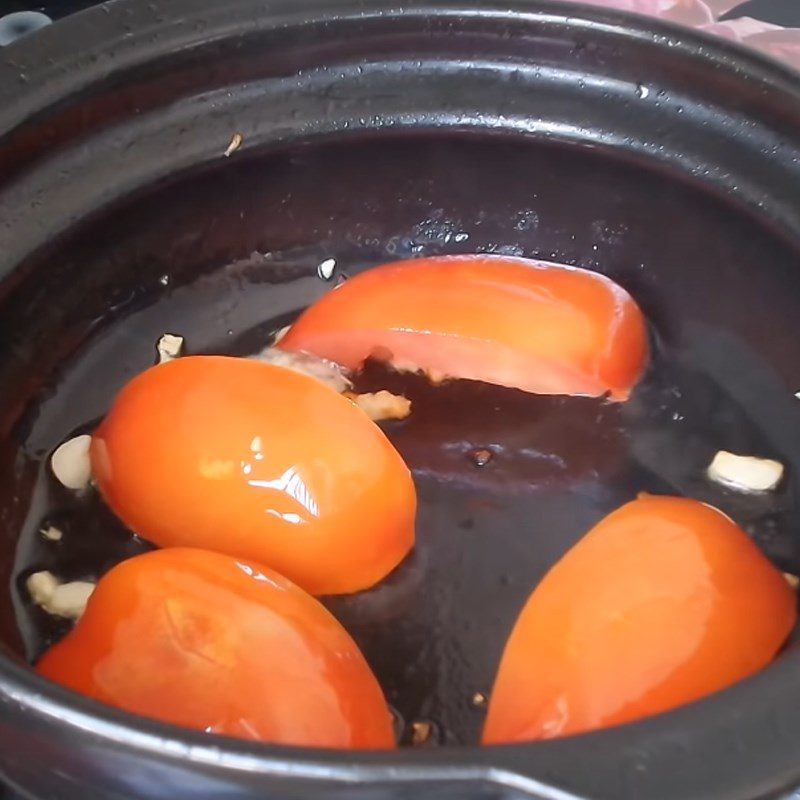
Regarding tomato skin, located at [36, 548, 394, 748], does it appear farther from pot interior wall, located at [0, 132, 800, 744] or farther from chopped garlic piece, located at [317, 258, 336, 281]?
chopped garlic piece, located at [317, 258, 336, 281]

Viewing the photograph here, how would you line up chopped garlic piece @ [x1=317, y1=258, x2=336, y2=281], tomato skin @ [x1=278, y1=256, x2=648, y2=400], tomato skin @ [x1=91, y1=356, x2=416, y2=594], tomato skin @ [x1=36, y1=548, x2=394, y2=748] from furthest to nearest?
chopped garlic piece @ [x1=317, y1=258, x2=336, y2=281] → tomato skin @ [x1=278, y1=256, x2=648, y2=400] → tomato skin @ [x1=91, y1=356, x2=416, y2=594] → tomato skin @ [x1=36, y1=548, x2=394, y2=748]

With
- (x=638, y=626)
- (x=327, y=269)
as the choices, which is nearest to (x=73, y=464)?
(x=327, y=269)

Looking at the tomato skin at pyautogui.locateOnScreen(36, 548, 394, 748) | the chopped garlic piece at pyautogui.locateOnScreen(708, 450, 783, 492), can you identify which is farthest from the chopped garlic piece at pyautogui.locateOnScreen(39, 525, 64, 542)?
the chopped garlic piece at pyautogui.locateOnScreen(708, 450, 783, 492)

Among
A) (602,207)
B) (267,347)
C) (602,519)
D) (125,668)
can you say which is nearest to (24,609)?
(125,668)

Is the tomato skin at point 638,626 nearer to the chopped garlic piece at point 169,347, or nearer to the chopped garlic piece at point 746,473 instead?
the chopped garlic piece at point 746,473

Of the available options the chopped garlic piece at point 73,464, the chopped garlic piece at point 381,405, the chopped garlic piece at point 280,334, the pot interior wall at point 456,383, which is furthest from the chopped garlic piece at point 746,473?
the chopped garlic piece at point 73,464

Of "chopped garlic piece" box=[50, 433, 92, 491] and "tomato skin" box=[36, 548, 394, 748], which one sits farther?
"chopped garlic piece" box=[50, 433, 92, 491]

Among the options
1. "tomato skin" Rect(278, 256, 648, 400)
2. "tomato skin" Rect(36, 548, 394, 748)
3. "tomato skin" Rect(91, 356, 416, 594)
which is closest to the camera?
"tomato skin" Rect(36, 548, 394, 748)

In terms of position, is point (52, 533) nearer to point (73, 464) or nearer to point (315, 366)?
point (73, 464)
